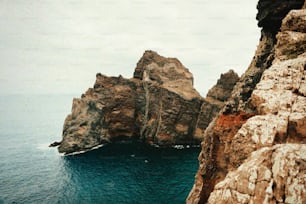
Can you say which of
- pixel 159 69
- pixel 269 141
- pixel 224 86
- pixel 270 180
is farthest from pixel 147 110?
pixel 270 180

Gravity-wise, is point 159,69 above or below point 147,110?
above

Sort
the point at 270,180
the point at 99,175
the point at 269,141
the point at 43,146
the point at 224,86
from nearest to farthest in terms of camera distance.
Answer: the point at 270,180
the point at 269,141
the point at 99,175
the point at 224,86
the point at 43,146

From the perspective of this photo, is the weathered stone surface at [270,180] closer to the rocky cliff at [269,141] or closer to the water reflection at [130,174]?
the rocky cliff at [269,141]

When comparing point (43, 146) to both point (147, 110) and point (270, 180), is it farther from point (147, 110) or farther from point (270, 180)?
point (270, 180)

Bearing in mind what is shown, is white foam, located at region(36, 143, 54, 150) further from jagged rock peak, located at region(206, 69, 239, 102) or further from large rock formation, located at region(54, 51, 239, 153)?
jagged rock peak, located at region(206, 69, 239, 102)

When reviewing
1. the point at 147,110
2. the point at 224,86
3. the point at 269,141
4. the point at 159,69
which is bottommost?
the point at 269,141

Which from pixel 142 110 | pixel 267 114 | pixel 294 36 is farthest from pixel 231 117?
pixel 142 110

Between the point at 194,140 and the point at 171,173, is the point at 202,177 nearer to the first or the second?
the point at 171,173
